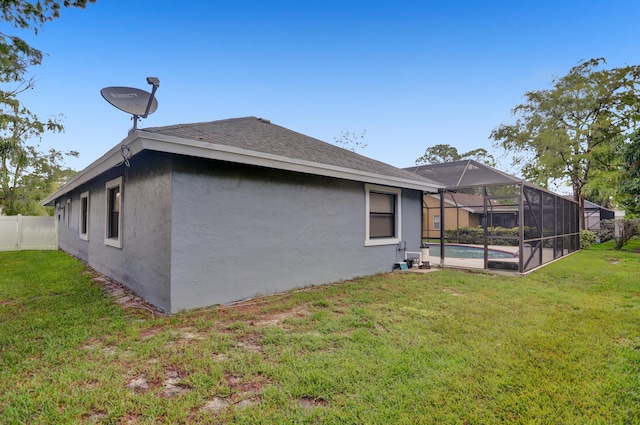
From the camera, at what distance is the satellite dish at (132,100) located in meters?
4.73

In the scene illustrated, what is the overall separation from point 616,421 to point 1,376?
4.84m

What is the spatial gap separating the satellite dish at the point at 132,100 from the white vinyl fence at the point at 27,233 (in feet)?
42.6

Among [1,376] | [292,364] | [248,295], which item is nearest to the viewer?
[1,376]

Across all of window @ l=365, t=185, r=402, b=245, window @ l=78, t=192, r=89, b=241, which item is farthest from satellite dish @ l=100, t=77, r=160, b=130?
window @ l=78, t=192, r=89, b=241

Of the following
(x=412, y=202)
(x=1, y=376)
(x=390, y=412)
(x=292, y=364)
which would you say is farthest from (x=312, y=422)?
(x=412, y=202)

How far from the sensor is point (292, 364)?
9.46ft

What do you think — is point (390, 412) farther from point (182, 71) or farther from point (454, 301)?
point (182, 71)

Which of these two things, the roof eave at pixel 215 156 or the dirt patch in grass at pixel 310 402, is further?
the roof eave at pixel 215 156

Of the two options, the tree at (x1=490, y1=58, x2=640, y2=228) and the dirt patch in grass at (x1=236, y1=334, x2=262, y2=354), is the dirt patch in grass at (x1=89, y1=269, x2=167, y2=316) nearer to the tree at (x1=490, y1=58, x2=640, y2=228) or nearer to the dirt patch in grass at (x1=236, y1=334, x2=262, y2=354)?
the dirt patch in grass at (x1=236, y1=334, x2=262, y2=354)

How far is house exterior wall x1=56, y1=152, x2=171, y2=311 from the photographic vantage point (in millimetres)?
4543

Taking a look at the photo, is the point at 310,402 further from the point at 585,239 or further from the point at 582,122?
the point at 582,122

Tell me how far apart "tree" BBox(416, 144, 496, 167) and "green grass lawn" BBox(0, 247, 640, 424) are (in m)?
40.7

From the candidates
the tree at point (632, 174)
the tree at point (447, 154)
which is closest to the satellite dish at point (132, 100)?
the tree at point (632, 174)

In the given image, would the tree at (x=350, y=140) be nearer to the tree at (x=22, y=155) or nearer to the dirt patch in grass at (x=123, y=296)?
the tree at (x=22, y=155)
